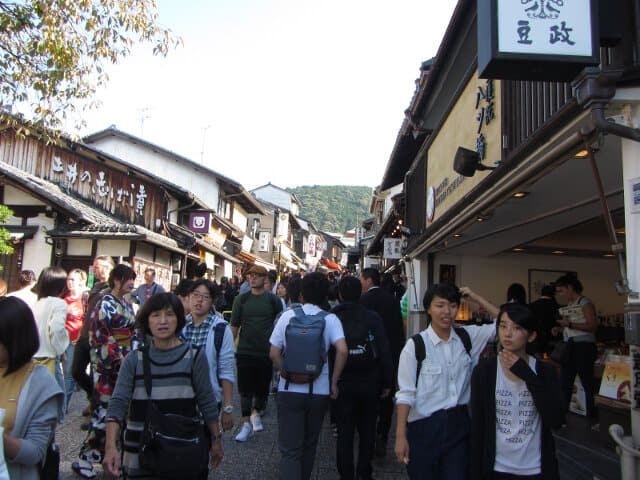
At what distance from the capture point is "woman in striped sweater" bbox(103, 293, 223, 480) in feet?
9.78

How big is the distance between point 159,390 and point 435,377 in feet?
5.78

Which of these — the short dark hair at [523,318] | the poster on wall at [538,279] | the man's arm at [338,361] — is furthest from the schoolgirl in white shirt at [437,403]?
the poster on wall at [538,279]

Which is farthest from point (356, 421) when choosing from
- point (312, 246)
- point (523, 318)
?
point (312, 246)

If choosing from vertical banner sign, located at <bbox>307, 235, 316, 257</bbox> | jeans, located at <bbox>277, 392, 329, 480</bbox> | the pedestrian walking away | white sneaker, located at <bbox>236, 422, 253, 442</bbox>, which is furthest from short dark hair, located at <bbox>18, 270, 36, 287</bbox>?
vertical banner sign, located at <bbox>307, 235, 316, 257</bbox>

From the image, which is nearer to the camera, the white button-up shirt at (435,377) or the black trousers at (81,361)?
the white button-up shirt at (435,377)

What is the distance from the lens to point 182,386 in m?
3.04

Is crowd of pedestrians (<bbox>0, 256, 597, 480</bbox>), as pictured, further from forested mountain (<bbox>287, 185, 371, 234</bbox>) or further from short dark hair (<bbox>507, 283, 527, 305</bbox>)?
forested mountain (<bbox>287, 185, 371, 234</bbox>)

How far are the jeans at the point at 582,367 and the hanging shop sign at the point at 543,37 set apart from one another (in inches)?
157

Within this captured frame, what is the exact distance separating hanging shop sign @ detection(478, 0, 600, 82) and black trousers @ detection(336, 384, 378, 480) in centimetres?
293

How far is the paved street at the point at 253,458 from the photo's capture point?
4.84m

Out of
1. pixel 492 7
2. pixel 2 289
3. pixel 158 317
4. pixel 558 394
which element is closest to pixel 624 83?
pixel 492 7

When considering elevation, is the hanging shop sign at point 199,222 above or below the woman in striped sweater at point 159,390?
above

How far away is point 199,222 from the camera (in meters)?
21.3

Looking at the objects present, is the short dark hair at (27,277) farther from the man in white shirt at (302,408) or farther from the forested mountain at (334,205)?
the forested mountain at (334,205)
